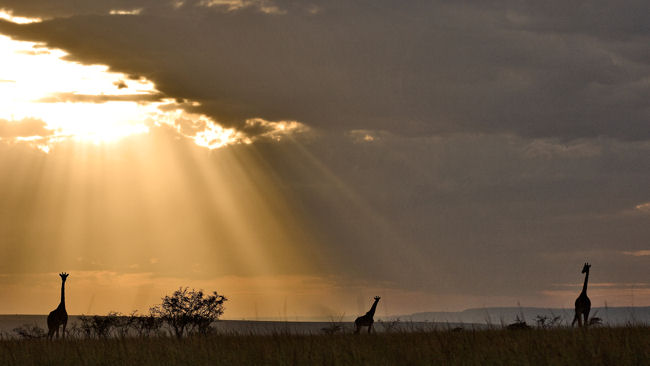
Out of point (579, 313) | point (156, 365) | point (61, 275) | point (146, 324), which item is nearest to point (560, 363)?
point (156, 365)

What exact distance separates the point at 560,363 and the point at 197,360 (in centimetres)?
846

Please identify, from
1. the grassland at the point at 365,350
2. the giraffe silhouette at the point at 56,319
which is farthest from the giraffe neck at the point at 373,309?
the giraffe silhouette at the point at 56,319

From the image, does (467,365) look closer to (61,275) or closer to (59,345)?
(59,345)

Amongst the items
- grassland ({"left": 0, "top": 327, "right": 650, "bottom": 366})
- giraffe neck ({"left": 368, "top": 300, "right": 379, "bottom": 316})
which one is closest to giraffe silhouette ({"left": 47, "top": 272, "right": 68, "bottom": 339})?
grassland ({"left": 0, "top": 327, "right": 650, "bottom": 366})

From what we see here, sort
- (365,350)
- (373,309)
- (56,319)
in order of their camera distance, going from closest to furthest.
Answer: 1. (365,350)
2. (56,319)
3. (373,309)

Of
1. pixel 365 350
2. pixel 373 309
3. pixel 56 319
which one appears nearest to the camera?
pixel 365 350

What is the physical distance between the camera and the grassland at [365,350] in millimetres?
16141

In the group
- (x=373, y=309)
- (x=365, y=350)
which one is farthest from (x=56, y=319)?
(x=365, y=350)

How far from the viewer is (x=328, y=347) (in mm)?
18859

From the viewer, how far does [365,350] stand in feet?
59.6

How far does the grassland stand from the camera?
53.0 feet

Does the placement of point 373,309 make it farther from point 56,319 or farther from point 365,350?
point 365,350

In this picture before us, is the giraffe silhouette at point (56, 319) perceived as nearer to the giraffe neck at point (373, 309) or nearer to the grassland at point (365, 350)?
the grassland at point (365, 350)

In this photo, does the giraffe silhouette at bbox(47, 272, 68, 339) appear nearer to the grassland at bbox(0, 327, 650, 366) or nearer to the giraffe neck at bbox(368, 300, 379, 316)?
the grassland at bbox(0, 327, 650, 366)
